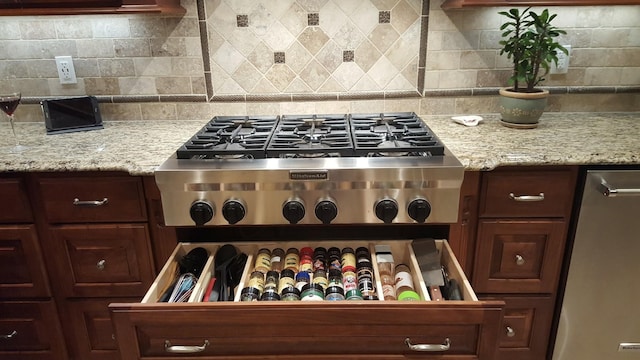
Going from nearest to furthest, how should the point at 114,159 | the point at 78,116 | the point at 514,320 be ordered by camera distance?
the point at 114,159 < the point at 514,320 < the point at 78,116

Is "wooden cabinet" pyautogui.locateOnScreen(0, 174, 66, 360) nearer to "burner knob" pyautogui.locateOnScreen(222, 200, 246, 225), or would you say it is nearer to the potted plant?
"burner knob" pyautogui.locateOnScreen(222, 200, 246, 225)

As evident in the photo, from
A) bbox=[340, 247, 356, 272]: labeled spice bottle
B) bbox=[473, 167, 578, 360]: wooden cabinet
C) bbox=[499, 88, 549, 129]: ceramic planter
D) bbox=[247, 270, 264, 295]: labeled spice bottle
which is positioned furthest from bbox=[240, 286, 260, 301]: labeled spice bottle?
bbox=[499, 88, 549, 129]: ceramic planter

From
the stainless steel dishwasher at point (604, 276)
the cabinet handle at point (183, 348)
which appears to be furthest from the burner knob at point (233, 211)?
the stainless steel dishwasher at point (604, 276)

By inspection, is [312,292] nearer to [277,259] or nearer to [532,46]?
[277,259]

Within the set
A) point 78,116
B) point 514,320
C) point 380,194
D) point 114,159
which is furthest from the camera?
point 78,116

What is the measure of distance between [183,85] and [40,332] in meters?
1.06

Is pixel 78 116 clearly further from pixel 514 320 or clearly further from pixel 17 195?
pixel 514 320

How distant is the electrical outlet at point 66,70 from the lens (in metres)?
1.78

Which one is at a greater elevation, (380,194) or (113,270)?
(380,194)

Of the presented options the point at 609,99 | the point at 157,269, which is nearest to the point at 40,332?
the point at 157,269

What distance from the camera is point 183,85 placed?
1.82 metres

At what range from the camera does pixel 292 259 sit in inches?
49.8

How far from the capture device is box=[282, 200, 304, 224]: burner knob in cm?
118

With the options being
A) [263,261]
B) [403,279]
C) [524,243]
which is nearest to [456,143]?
[524,243]
